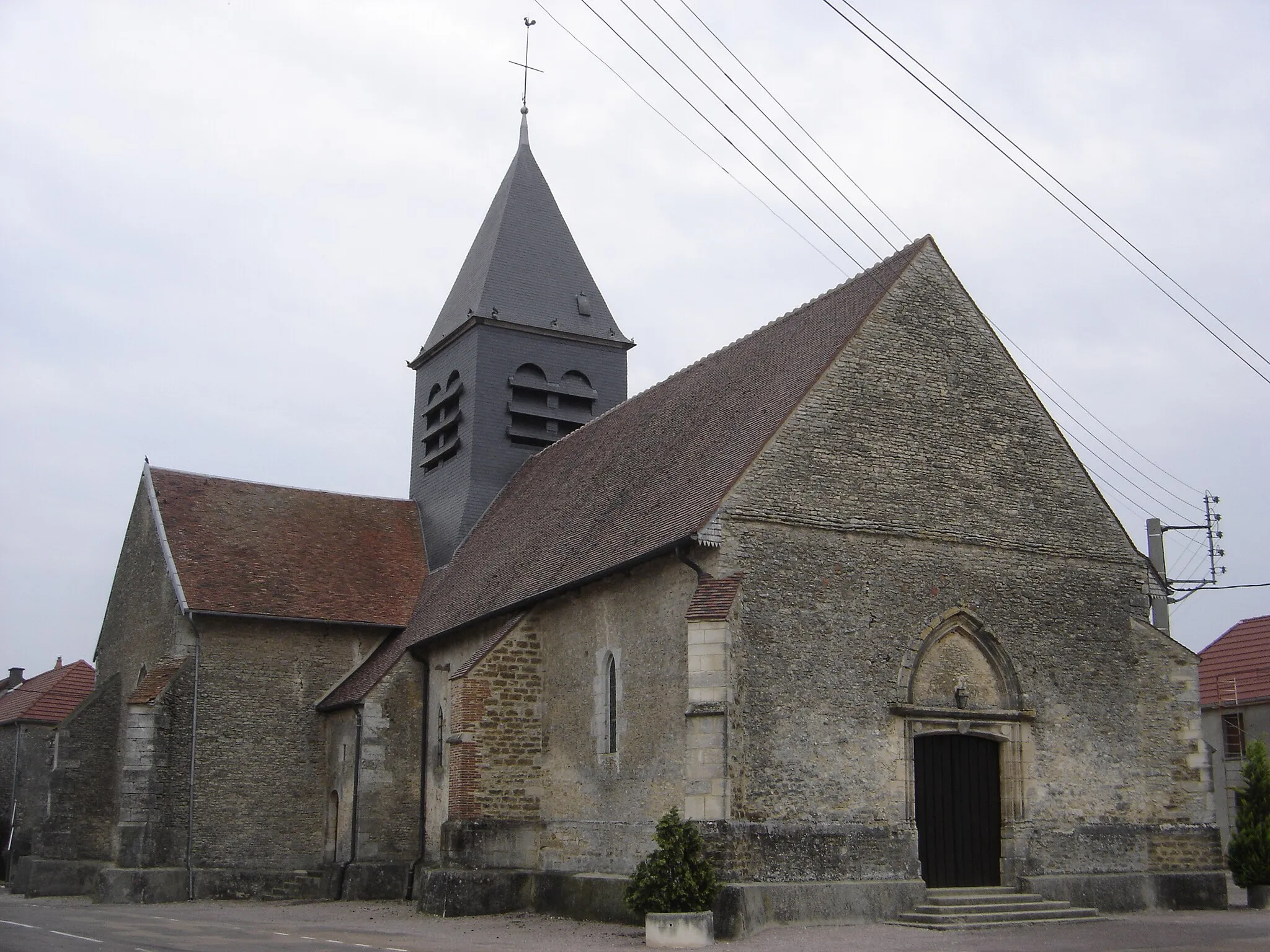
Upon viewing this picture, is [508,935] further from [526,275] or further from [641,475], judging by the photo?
[526,275]

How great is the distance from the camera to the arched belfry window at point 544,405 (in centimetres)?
2853

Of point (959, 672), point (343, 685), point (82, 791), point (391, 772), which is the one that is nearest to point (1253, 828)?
point (959, 672)

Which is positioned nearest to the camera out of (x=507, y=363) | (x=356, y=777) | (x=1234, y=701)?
(x=356, y=777)

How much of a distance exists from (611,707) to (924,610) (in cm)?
460

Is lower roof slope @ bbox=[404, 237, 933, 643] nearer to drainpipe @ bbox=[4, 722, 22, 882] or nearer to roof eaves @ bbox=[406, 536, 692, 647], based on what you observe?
roof eaves @ bbox=[406, 536, 692, 647]

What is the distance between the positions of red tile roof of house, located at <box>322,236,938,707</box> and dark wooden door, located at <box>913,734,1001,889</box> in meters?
4.67

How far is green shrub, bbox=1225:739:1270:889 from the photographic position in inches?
751

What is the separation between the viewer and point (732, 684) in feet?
51.8

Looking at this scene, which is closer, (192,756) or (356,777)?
(356,777)

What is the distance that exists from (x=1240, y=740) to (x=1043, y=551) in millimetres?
15235

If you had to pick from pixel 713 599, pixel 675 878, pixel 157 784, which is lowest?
pixel 675 878

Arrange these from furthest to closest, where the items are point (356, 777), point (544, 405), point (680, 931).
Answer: point (544, 405) < point (356, 777) < point (680, 931)

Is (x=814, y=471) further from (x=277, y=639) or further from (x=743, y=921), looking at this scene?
(x=277, y=639)

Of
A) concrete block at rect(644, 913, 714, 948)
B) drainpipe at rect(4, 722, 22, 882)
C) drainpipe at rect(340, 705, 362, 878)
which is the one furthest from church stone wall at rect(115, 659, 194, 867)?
concrete block at rect(644, 913, 714, 948)
